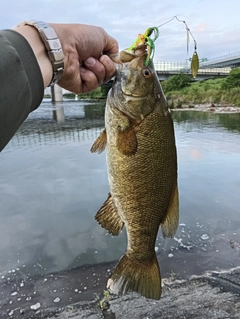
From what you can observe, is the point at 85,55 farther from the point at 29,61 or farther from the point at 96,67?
the point at 29,61

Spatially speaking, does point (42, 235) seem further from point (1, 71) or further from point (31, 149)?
point (31, 149)

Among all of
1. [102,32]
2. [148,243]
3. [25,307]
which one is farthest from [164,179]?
[25,307]

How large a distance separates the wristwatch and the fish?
446mm

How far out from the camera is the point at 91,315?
4258 mm

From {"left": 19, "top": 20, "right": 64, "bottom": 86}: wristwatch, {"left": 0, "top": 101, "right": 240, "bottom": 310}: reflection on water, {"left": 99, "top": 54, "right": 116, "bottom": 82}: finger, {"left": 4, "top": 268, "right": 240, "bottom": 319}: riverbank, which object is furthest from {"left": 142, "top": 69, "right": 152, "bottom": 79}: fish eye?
{"left": 0, "top": 101, "right": 240, "bottom": 310}: reflection on water

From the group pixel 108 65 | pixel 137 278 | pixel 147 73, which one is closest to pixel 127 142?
pixel 147 73

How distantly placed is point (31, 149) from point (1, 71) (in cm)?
1410

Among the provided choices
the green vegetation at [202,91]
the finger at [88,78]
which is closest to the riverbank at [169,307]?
the finger at [88,78]

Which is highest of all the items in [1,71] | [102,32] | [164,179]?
[102,32]

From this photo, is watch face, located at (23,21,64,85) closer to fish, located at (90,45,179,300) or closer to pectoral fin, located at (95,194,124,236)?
fish, located at (90,45,179,300)

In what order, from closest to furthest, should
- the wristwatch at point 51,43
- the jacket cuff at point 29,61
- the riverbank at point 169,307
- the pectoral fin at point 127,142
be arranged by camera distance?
the jacket cuff at point 29,61 → the wristwatch at point 51,43 → the pectoral fin at point 127,142 → the riverbank at point 169,307

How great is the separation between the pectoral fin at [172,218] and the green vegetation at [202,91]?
3614 cm

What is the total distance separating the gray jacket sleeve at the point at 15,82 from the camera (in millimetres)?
1436

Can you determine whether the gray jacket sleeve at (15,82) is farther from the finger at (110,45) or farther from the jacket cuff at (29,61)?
the finger at (110,45)
